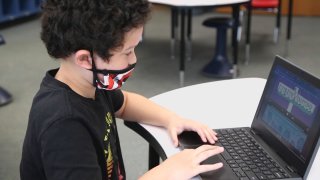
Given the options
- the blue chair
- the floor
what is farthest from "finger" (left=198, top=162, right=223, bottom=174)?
the blue chair

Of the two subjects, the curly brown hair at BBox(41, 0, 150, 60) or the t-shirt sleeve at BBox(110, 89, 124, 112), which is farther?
the t-shirt sleeve at BBox(110, 89, 124, 112)

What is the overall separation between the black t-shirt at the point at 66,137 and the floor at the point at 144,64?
1118 mm

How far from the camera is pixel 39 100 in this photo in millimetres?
899

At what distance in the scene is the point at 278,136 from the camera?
0.95 m

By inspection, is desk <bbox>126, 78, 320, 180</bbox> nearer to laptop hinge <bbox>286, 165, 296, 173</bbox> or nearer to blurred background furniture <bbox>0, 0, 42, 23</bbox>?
laptop hinge <bbox>286, 165, 296, 173</bbox>

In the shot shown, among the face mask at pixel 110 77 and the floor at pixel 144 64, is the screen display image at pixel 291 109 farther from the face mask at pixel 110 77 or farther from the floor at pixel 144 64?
the floor at pixel 144 64

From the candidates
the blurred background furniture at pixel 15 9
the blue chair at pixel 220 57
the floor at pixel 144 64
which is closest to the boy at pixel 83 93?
the floor at pixel 144 64

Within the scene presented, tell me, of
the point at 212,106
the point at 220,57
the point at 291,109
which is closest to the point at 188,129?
the point at 212,106

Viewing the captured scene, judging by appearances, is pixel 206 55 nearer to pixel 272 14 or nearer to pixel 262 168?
pixel 272 14

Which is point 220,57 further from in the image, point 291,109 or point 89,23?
point 89,23

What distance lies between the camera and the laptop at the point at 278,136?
0.84 m

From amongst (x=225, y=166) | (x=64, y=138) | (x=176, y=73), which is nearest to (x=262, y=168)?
(x=225, y=166)

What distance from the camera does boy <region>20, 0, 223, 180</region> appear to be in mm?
829

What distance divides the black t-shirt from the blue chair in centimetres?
246
